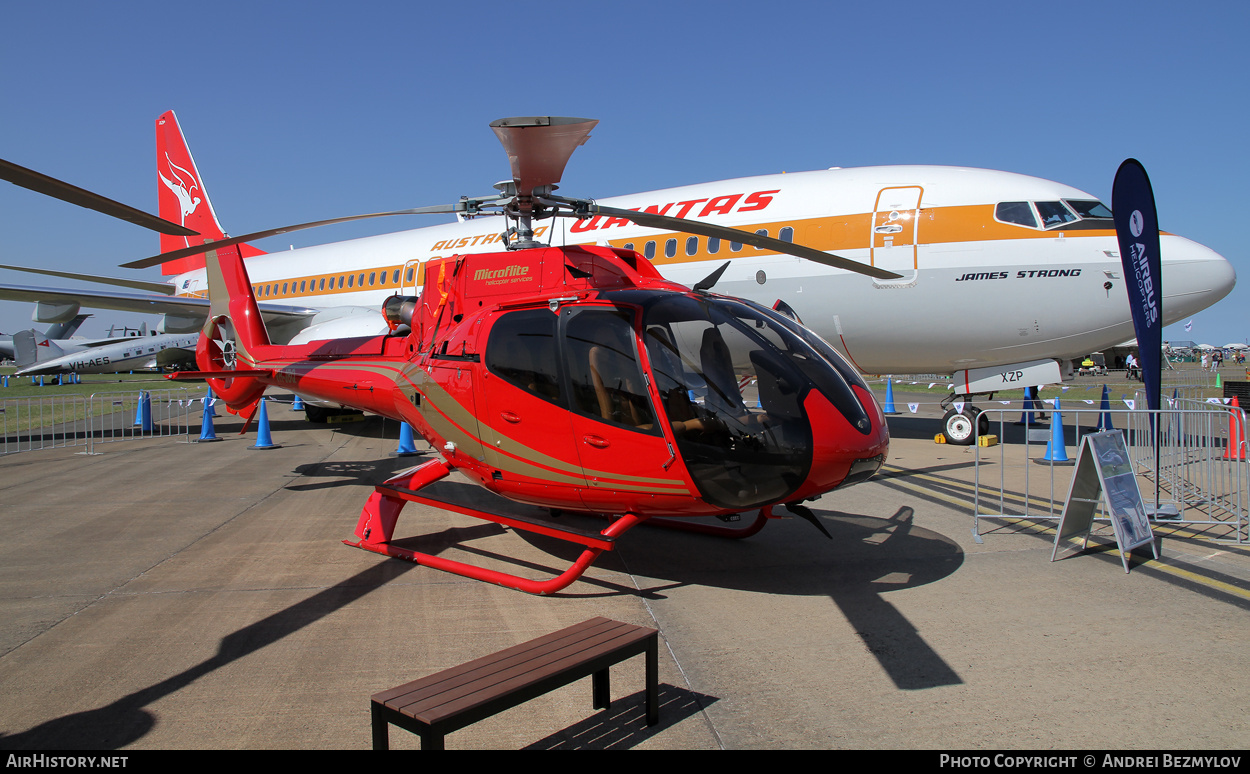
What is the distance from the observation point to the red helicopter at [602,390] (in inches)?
186

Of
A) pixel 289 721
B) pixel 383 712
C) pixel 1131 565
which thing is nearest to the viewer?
pixel 383 712

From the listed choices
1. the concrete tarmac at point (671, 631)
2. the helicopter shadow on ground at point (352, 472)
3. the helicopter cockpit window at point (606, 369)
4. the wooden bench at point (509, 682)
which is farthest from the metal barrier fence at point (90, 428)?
the wooden bench at point (509, 682)

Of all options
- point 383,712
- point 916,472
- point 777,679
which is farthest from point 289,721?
point 916,472

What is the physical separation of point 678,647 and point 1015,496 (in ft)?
19.5

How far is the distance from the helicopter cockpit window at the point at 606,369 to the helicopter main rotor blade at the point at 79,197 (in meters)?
2.58

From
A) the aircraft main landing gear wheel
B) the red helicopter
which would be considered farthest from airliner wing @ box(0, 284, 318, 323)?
the aircraft main landing gear wheel

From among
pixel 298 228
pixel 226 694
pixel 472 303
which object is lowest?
pixel 226 694

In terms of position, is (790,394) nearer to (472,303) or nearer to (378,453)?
(472,303)

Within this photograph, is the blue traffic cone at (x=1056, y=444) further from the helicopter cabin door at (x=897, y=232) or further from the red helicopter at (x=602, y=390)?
the red helicopter at (x=602, y=390)

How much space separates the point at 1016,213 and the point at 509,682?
10218 mm

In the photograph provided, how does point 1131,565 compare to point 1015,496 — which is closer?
point 1131,565

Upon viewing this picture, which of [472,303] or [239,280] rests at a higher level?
[239,280]

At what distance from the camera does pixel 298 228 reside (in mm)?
5359

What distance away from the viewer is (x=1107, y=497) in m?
5.68
